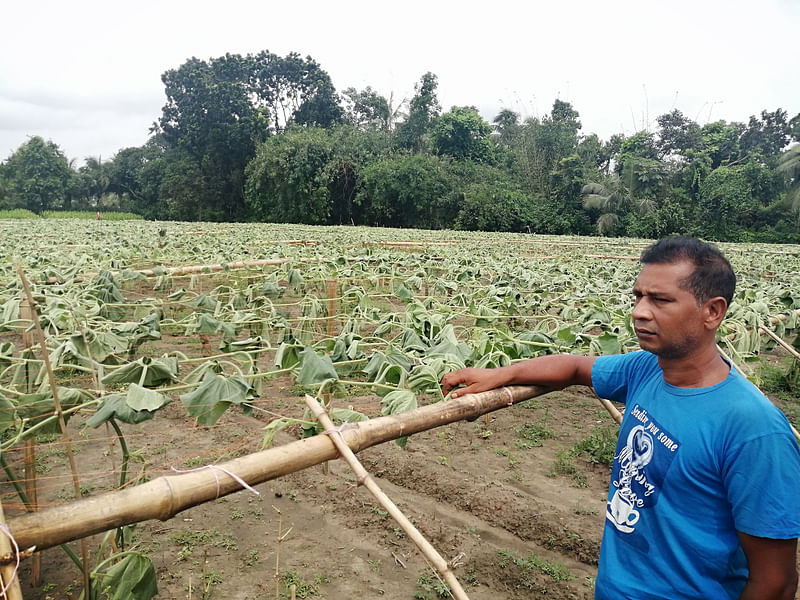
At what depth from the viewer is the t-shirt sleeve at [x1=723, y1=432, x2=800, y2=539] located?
1.07 meters

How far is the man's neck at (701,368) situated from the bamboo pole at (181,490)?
24.3 inches

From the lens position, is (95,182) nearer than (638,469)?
No

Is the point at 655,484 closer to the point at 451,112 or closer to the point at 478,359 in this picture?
the point at 478,359

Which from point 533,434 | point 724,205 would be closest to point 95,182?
point 724,205

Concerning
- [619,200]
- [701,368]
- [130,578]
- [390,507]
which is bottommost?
[130,578]

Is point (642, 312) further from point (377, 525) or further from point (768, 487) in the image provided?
point (377, 525)

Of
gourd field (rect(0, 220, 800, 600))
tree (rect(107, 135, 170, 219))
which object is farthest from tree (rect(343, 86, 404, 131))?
gourd field (rect(0, 220, 800, 600))

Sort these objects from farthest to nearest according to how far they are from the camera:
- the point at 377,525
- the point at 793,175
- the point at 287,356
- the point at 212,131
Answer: the point at 212,131 < the point at 793,175 < the point at 377,525 < the point at 287,356

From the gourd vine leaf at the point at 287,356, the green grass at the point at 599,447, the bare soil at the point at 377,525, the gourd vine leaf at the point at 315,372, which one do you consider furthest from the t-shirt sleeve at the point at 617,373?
the green grass at the point at 599,447

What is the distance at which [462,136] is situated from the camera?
30656 millimetres

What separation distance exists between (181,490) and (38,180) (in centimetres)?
4538

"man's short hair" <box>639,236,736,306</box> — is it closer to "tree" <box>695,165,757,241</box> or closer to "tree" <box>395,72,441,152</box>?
"tree" <box>695,165,757,241</box>

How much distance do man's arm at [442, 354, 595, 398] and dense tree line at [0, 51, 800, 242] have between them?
2319cm

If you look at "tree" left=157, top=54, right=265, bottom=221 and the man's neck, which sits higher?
"tree" left=157, top=54, right=265, bottom=221
